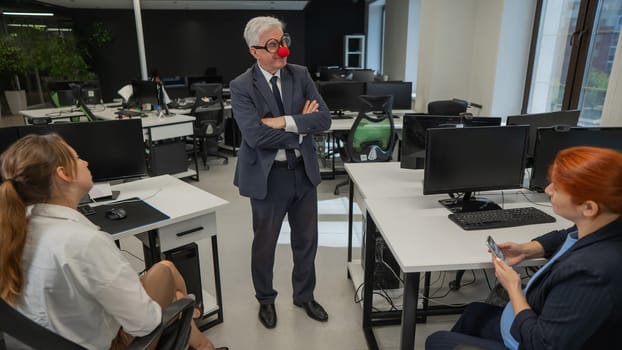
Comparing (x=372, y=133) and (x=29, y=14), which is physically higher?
(x=29, y=14)

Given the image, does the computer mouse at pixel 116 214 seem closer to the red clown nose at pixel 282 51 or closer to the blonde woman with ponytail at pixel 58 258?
the blonde woman with ponytail at pixel 58 258

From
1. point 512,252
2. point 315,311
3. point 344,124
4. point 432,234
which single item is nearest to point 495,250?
point 512,252

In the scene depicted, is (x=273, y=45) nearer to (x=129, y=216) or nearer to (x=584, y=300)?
(x=129, y=216)

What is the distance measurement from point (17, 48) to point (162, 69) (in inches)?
144

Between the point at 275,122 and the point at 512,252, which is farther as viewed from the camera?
the point at 275,122

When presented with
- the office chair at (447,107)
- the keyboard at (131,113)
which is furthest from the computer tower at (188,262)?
the keyboard at (131,113)

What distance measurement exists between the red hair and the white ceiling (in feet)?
30.0

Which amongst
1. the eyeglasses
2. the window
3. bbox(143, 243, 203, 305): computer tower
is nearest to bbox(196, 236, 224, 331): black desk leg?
bbox(143, 243, 203, 305): computer tower

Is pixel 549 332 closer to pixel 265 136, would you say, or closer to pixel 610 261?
pixel 610 261

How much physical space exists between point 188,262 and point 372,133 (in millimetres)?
2526

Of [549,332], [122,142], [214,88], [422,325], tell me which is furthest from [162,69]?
[549,332]

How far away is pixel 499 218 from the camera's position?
189 cm

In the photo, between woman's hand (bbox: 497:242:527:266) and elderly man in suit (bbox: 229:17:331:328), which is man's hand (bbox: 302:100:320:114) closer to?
elderly man in suit (bbox: 229:17:331:328)

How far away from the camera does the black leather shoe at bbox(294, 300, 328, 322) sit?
2.46 metres
